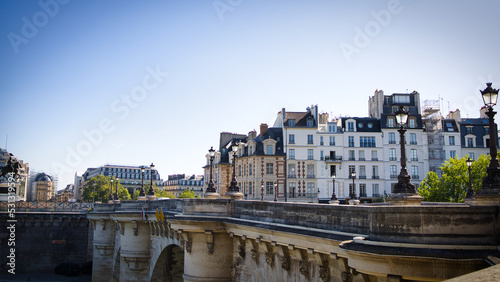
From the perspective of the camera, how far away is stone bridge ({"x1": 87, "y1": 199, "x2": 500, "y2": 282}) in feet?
23.1

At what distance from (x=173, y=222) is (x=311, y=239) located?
8.49m

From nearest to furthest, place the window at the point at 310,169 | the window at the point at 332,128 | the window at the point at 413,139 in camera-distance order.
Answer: the window at the point at 310,169 < the window at the point at 413,139 < the window at the point at 332,128

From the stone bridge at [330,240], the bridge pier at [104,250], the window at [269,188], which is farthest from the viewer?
the window at [269,188]

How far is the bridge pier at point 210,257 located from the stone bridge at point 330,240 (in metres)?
0.04

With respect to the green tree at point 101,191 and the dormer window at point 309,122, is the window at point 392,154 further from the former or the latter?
the green tree at point 101,191

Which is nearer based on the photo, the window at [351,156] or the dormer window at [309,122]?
the window at [351,156]

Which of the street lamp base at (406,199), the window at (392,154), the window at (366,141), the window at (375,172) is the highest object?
the window at (366,141)

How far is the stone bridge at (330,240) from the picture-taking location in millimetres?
7055

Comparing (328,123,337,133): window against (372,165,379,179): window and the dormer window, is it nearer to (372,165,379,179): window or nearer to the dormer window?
the dormer window

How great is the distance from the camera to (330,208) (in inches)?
407

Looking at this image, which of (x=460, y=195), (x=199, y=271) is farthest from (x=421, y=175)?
(x=199, y=271)

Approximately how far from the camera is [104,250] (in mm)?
39875

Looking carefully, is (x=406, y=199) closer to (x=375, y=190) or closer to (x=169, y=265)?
(x=169, y=265)

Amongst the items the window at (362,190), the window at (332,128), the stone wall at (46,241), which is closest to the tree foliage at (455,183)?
the window at (362,190)
